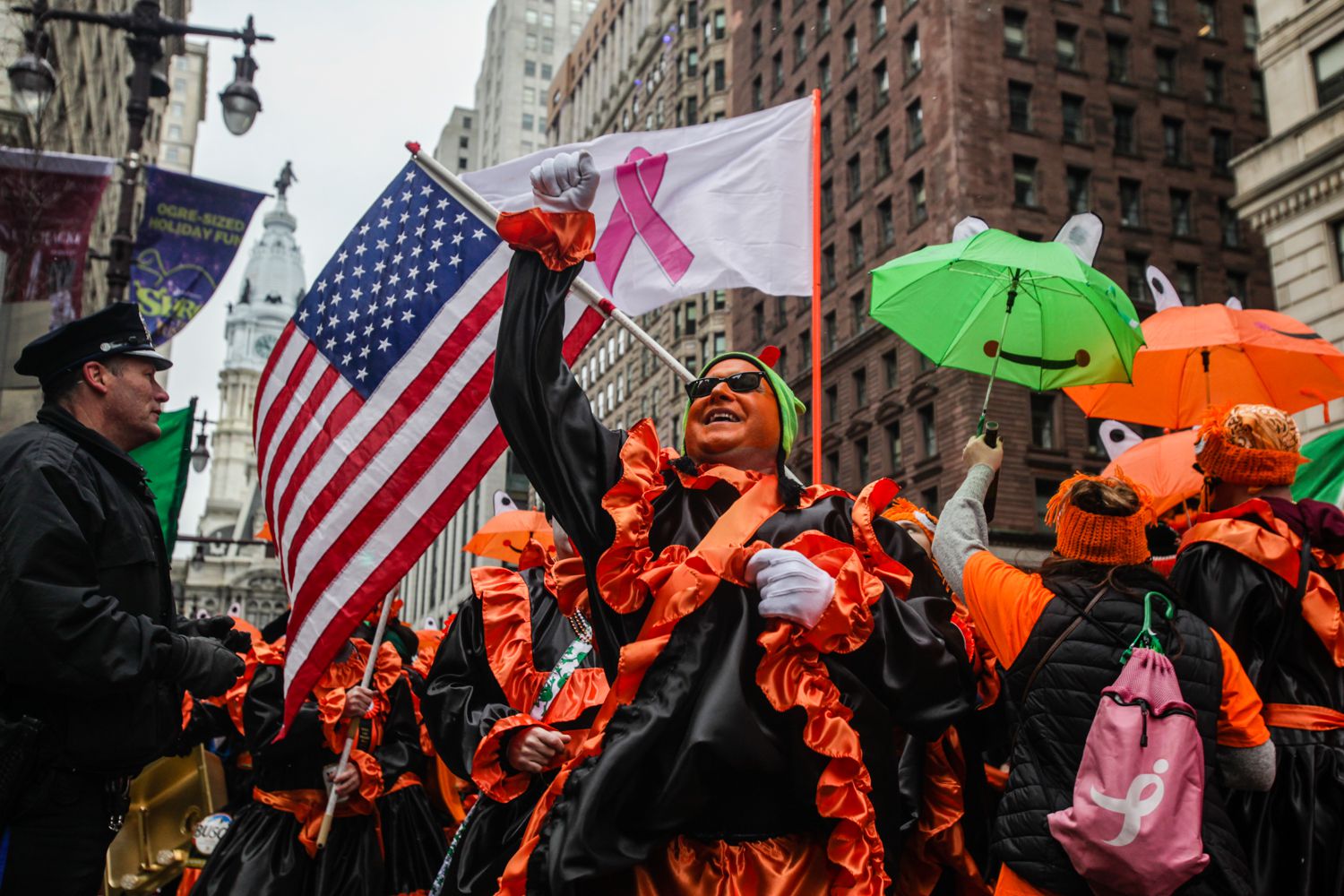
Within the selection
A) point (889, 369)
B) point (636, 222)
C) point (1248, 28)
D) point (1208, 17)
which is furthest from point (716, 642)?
point (1248, 28)

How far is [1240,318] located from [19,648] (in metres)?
6.47

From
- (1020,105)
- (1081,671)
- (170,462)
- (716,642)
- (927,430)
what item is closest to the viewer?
(716,642)

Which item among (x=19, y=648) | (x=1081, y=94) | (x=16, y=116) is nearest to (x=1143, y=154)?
(x=1081, y=94)

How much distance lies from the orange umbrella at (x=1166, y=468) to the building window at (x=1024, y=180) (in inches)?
1428

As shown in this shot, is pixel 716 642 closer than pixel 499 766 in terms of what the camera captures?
Yes

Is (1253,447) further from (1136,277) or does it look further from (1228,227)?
(1228,227)

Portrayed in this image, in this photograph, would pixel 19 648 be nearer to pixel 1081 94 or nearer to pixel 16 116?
pixel 16 116

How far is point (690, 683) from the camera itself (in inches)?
133

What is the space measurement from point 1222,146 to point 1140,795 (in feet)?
157

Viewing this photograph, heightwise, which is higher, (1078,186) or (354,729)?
(1078,186)

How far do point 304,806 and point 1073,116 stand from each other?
42137 mm

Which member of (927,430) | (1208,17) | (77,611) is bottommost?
(77,611)

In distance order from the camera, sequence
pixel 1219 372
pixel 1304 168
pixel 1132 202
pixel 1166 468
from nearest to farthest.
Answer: pixel 1166 468 → pixel 1219 372 → pixel 1304 168 → pixel 1132 202

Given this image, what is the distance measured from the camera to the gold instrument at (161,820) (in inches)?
366
